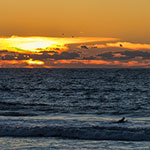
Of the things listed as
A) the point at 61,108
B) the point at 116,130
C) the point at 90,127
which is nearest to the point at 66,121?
the point at 90,127

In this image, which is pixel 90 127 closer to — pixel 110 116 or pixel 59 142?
pixel 59 142

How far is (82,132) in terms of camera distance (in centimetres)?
2494

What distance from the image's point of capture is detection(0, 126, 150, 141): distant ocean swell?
2394 cm

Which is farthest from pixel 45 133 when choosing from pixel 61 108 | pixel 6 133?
pixel 61 108

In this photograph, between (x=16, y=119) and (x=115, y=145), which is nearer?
(x=115, y=145)

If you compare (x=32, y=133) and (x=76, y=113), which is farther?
(x=76, y=113)

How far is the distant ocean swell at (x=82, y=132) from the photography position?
2394 cm

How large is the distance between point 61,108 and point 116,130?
51.4 ft

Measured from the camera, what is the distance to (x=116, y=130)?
25453 millimetres

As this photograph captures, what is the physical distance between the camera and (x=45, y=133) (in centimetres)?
2495

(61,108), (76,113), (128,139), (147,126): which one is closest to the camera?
(128,139)

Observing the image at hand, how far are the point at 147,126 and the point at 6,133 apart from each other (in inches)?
395

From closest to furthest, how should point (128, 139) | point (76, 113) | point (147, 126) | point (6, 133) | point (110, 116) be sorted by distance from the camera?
point (128, 139), point (6, 133), point (147, 126), point (110, 116), point (76, 113)

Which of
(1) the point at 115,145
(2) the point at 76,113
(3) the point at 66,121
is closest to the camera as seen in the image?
(1) the point at 115,145
